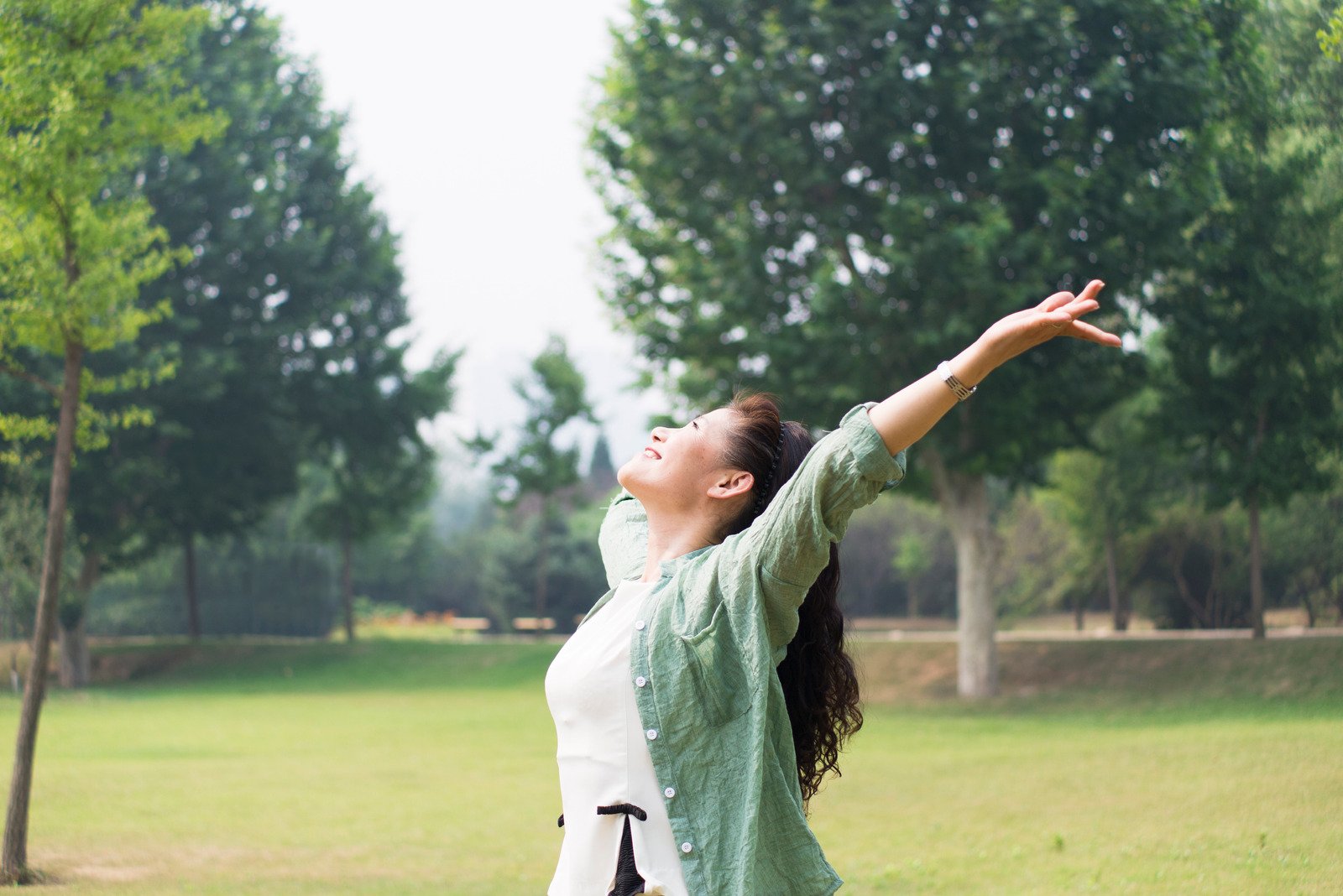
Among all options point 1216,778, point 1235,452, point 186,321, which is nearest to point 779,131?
point 1235,452

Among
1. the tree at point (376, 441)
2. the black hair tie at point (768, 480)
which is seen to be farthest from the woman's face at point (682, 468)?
the tree at point (376, 441)

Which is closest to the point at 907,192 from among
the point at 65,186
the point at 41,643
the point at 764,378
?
the point at 764,378

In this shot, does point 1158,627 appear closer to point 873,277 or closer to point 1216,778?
point 873,277

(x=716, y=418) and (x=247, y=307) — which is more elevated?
(x=247, y=307)

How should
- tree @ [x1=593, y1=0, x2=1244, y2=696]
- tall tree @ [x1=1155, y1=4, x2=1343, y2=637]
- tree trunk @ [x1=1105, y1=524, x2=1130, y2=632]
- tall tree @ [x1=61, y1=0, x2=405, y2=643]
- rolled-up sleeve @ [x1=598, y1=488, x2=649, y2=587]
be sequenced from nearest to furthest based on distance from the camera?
rolled-up sleeve @ [x1=598, y1=488, x2=649, y2=587] < tall tree @ [x1=1155, y1=4, x2=1343, y2=637] < tree @ [x1=593, y1=0, x2=1244, y2=696] < tree trunk @ [x1=1105, y1=524, x2=1130, y2=632] < tall tree @ [x1=61, y1=0, x2=405, y2=643]

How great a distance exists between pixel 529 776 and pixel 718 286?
892 cm

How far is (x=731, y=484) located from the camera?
3043 mm

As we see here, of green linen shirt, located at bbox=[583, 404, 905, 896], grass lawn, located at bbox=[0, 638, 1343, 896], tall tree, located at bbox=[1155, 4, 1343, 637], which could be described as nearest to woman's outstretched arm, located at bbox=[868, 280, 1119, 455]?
green linen shirt, located at bbox=[583, 404, 905, 896]

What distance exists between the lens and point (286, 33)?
31.9 m

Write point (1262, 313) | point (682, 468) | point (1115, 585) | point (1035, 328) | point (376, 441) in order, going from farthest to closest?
point (376, 441), point (1115, 585), point (1262, 313), point (682, 468), point (1035, 328)

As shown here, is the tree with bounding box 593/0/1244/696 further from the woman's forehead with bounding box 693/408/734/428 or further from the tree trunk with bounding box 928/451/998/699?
the woman's forehead with bounding box 693/408/734/428

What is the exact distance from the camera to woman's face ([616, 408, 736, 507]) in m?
3.03

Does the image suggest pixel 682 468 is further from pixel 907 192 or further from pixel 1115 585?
pixel 1115 585

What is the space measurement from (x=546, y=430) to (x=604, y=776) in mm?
34245
